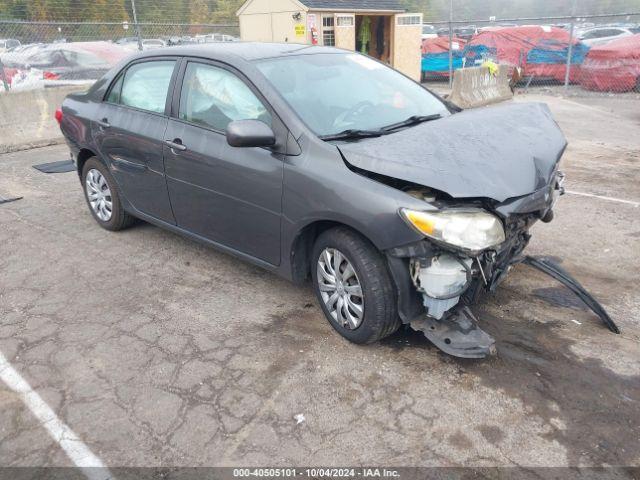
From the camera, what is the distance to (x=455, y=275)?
291 centimetres

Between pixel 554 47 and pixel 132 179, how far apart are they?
646 inches

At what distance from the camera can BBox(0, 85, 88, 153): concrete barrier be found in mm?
9047

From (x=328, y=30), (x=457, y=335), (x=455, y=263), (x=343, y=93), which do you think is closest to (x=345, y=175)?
(x=455, y=263)

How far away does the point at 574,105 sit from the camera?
13.3 metres

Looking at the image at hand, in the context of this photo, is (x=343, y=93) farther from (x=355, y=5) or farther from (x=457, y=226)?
(x=355, y=5)

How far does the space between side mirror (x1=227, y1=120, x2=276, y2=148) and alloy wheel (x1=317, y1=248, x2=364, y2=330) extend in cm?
79

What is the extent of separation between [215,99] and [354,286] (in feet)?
5.74

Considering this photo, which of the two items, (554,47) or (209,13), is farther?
(209,13)

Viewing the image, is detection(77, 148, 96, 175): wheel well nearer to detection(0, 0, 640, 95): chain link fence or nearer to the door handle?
the door handle

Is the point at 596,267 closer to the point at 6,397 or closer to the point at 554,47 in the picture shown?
the point at 6,397

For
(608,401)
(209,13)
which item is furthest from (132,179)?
(209,13)

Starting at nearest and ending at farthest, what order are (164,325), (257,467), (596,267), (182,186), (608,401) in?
(257,467) → (608,401) → (164,325) → (182,186) → (596,267)

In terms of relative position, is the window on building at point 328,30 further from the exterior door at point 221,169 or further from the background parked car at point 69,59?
the exterior door at point 221,169

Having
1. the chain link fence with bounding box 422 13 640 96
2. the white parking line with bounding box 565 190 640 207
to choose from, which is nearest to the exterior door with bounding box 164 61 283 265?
the white parking line with bounding box 565 190 640 207
